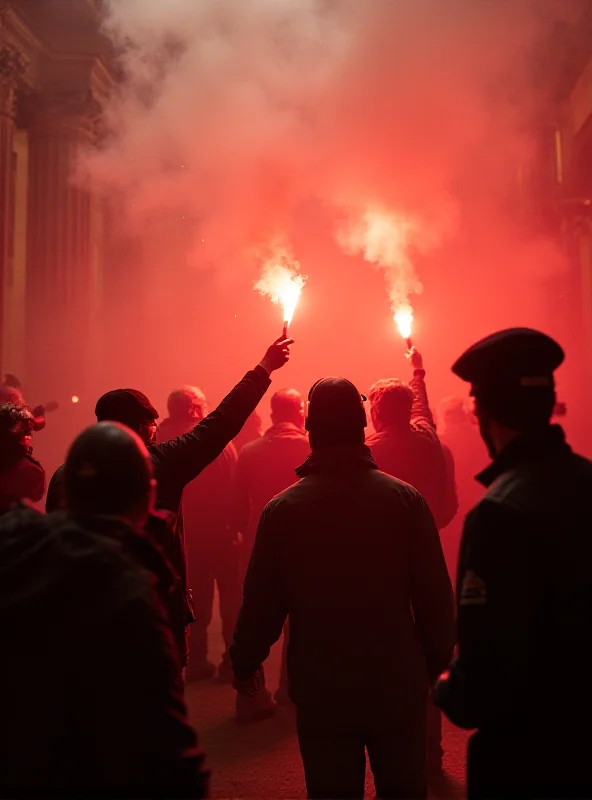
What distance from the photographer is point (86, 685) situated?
4.52 ft

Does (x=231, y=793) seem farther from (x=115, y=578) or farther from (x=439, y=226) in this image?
(x=439, y=226)

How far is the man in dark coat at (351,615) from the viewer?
2.40m

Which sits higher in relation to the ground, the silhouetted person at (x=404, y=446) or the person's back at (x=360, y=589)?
the silhouetted person at (x=404, y=446)

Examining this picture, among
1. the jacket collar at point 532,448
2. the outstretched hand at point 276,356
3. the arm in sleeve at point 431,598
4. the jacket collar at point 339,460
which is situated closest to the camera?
the jacket collar at point 532,448

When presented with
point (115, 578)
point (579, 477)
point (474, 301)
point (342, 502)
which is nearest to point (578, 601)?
point (579, 477)

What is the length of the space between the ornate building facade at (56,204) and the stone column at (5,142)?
2.70 feet

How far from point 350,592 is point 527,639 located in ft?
3.25

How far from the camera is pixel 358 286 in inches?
585

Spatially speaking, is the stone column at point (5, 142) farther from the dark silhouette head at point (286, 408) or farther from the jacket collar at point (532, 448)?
the jacket collar at point (532, 448)

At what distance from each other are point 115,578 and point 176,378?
1361cm

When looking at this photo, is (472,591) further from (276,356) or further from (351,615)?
(276,356)

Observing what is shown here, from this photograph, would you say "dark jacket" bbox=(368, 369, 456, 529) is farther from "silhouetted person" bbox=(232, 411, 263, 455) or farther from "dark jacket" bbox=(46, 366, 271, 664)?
"silhouetted person" bbox=(232, 411, 263, 455)

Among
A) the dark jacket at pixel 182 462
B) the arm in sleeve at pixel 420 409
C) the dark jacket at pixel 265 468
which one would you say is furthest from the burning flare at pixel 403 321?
the dark jacket at pixel 182 462

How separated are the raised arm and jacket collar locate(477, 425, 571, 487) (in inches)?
53.9
